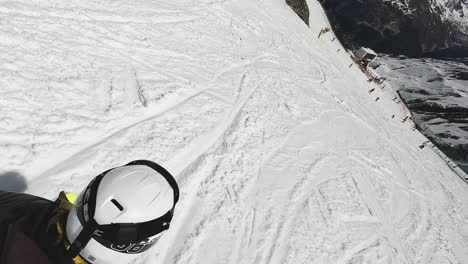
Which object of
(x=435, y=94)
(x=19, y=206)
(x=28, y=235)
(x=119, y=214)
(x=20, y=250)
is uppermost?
(x=119, y=214)

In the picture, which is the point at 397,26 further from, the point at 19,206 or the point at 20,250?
the point at 20,250

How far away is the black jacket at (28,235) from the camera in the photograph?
2.12 m

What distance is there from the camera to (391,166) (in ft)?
35.5

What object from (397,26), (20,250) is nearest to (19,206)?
(20,250)

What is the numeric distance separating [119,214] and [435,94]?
9291cm

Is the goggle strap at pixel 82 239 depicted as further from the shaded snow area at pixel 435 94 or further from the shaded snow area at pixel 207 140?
the shaded snow area at pixel 435 94

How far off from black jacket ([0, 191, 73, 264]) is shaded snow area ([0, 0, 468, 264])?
1831 millimetres

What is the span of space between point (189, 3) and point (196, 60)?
4029mm

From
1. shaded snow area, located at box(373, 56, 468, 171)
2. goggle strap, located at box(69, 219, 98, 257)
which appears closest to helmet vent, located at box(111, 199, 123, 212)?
goggle strap, located at box(69, 219, 98, 257)

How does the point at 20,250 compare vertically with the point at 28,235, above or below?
above

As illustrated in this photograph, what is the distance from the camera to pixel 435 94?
266ft

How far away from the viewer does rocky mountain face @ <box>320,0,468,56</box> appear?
318 feet

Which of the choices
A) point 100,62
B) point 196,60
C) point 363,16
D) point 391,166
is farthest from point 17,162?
point 363,16

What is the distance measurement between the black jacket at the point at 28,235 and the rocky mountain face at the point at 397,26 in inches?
3703
